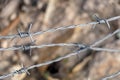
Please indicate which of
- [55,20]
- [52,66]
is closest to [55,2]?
[55,20]

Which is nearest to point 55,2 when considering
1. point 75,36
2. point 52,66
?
point 75,36

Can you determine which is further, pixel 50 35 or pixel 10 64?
pixel 50 35

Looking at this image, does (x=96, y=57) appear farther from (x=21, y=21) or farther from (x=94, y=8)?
(x=21, y=21)

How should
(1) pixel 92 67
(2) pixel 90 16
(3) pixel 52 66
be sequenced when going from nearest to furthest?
(1) pixel 92 67, (3) pixel 52 66, (2) pixel 90 16

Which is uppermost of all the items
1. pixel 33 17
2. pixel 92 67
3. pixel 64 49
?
pixel 33 17

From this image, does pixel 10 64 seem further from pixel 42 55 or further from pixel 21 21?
pixel 21 21

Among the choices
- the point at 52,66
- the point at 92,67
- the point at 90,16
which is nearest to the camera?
the point at 92,67

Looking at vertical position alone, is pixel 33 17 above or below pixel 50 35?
above
